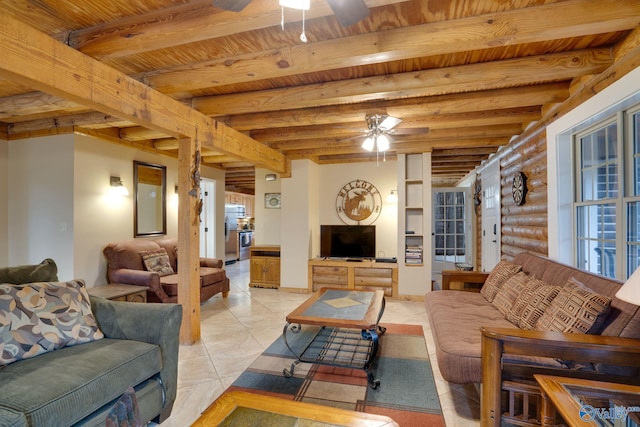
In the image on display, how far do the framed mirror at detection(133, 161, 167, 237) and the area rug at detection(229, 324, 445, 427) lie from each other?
3.08 m

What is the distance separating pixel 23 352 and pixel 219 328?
2026mm

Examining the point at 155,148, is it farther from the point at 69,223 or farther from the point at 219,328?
the point at 219,328

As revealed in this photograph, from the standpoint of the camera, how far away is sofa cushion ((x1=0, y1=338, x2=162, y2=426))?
4.36 feet

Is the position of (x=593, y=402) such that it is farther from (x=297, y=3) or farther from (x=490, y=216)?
(x=490, y=216)

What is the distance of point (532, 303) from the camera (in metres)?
2.23

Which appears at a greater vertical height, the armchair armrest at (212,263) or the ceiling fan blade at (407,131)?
the ceiling fan blade at (407,131)

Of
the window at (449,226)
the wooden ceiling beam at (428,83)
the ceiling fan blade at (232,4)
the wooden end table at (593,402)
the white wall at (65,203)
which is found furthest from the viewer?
the window at (449,226)

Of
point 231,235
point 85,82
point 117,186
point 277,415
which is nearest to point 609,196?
point 277,415

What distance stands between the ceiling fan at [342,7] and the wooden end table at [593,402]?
1.77m

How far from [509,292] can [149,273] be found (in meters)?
3.87

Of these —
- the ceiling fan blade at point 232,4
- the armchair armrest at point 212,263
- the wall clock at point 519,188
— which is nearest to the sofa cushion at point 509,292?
the wall clock at point 519,188

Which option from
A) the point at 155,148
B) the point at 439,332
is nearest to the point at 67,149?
the point at 155,148

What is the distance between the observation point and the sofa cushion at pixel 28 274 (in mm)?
2055

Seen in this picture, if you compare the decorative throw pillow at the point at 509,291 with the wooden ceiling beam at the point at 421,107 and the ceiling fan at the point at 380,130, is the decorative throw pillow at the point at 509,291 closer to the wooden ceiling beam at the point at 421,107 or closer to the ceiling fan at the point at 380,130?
the wooden ceiling beam at the point at 421,107
